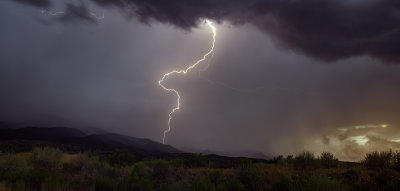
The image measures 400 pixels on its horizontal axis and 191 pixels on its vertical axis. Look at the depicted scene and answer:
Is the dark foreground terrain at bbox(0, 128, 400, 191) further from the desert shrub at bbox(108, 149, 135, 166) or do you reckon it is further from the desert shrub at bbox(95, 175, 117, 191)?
the desert shrub at bbox(108, 149, 135, 166)

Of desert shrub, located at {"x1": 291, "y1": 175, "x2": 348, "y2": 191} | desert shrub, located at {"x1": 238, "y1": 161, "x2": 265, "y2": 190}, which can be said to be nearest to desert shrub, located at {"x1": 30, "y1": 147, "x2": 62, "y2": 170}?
desert shrub, located at {"x1": 238, "y1": 161, "x2": 265, "y2": 190}

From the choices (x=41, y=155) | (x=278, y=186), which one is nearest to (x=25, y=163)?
(x=41, y=155)

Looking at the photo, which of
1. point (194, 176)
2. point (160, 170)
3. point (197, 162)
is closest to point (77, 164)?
point (160, 170)

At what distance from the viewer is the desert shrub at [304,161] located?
24938mm

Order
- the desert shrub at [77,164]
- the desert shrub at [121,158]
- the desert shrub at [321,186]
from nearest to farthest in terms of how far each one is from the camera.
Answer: the desert shrub at [321,186]
the desert shrub at [77,164]
the desert shrub at [121,158]

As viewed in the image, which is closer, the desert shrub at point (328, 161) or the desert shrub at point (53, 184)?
the desert shrub at point (53, 184)

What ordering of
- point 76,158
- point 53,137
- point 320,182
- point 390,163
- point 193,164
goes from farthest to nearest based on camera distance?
point 53,137 < point 193,164 < point 76,158 < point 390,163 < point 320,182

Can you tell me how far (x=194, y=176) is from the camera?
2125 cm

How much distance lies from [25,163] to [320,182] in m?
20.4

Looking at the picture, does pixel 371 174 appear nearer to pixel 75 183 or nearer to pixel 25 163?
pixel 75 183

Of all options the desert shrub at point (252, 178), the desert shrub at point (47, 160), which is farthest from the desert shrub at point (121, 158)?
the desert shrub at point (252, 178)

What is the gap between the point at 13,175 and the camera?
59.6ft

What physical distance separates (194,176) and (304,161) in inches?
379

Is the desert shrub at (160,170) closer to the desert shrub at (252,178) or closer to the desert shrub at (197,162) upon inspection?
the desert shrub at (252,178)
